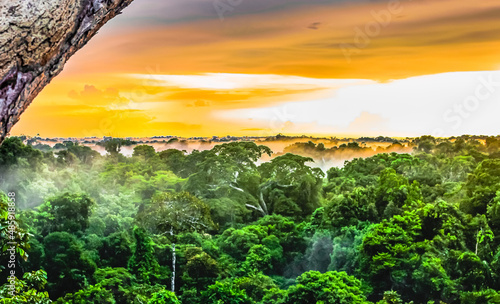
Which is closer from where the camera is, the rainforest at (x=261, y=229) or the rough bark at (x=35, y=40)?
the rough bark at (x=35, y=40)

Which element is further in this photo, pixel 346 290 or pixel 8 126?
pixel 346 290

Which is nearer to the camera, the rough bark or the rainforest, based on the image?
the rough bark

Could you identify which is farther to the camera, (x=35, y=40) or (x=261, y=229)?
(x=261, y=229)

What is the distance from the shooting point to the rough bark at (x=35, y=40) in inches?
36.0

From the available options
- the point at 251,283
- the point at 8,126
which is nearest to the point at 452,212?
the point at 251,283

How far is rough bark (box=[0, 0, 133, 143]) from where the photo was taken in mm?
916

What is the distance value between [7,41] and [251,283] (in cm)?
1188

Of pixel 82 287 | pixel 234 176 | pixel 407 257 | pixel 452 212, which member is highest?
pixel 234 176

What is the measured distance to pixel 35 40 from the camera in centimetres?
95

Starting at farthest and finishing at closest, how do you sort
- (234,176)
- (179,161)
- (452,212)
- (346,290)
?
(179,161), (234,176), (452,212), (346,290)

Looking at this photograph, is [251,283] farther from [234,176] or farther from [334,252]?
[234,176]

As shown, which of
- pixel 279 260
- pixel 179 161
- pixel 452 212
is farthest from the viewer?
pixel 179 161

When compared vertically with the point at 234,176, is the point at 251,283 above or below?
below

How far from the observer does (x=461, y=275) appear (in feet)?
37.9
